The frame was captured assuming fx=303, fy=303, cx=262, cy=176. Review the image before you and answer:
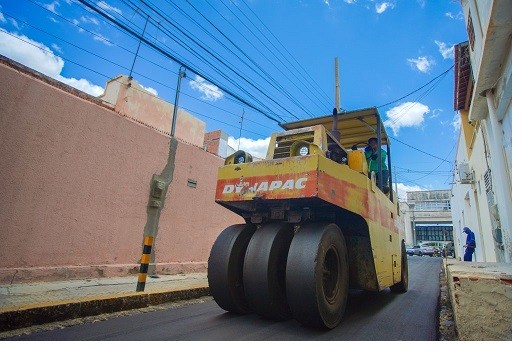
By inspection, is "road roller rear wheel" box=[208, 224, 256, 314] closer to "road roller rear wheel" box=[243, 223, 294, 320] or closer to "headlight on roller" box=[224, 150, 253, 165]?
"road roller rear wheel" box=[243, 223, 294, 320]

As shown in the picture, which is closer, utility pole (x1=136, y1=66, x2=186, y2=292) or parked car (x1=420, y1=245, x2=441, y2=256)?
utility pole (x1=136, y1=66, x2=186, y2=292)

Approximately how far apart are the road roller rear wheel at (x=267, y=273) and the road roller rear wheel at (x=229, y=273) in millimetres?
238

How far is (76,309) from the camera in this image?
306 centimetres

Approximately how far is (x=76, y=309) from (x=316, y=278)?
2443 mm

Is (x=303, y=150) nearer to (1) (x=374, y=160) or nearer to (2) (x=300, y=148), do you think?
Result: (2) (x=300, y=148)

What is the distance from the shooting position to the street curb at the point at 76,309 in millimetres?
2627

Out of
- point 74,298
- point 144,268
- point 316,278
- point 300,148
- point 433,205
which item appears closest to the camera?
point 316,278

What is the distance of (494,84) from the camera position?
411cm

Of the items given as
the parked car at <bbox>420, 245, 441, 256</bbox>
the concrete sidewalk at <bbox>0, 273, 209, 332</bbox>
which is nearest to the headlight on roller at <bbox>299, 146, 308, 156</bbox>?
the concrete sidewalk at <bbox>0, 273, 209, 332</bbox>

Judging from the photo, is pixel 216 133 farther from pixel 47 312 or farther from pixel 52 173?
pixel 47 312

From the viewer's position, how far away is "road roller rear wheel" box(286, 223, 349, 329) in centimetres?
251

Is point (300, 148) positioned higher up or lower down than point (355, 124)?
lower down

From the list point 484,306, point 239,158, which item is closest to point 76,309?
point 239,158

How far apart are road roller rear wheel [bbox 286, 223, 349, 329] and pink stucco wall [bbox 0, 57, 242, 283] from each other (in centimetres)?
374
